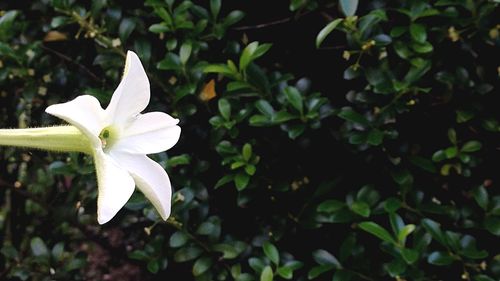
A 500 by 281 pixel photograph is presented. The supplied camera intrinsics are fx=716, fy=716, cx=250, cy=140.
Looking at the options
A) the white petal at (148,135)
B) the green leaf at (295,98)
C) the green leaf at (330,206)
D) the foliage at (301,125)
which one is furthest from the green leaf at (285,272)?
the white petal at (148,135)

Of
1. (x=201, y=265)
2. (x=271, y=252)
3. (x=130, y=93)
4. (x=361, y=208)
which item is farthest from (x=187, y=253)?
(x=130, y=93)

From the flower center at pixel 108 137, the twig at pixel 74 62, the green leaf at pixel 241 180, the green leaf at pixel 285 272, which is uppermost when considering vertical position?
the flower center at pixel 108 137

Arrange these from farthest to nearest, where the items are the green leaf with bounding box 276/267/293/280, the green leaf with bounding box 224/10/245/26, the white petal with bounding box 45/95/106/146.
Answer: the green leaf with bounding box 224/10/245/26 < the green leaf with bounding box 276/267/293/280 < the white petal with bounding box 45/95/106/146

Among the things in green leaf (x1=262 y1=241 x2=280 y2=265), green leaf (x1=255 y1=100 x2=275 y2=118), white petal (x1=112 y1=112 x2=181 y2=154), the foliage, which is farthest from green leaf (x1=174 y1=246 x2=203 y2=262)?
→ white petal (x1=112 y1=112 x2=181 y2=154)

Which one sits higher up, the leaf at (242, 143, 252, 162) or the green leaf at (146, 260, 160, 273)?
the leaf at (242, 143, 252, 162)

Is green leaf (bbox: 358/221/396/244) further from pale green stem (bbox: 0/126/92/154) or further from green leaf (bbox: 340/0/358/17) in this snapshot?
pale green stem (bbox: 0/126/92/154)

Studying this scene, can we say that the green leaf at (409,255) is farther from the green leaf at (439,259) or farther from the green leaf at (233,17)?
the green leaf at (233,17)
